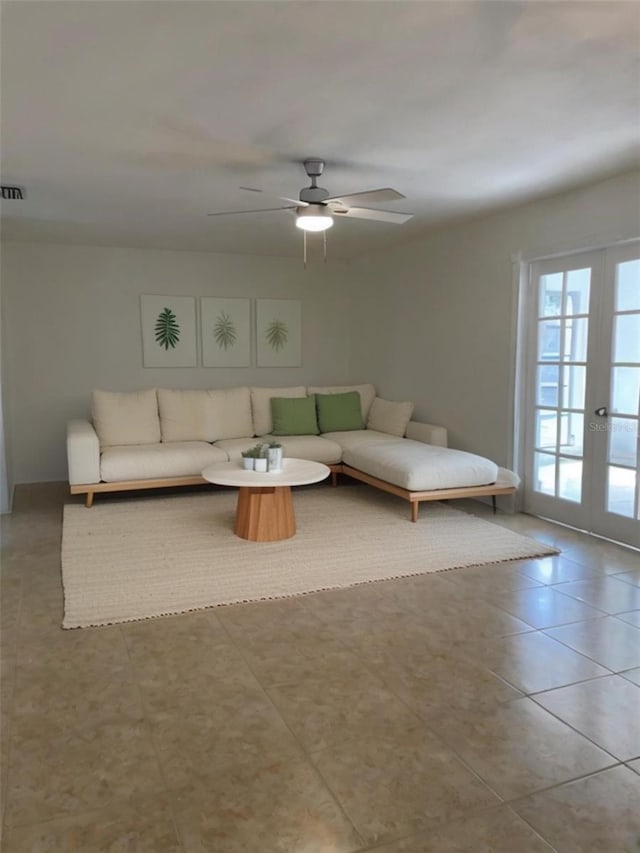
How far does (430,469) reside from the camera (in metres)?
4.57

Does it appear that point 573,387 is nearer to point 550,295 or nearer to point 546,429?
point 546,429

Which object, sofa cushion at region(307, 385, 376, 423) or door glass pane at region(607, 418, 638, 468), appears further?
sofa cushion at region(307, 385, 376, 423)

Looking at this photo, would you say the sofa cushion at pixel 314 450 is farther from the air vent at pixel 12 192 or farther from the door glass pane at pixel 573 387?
the air vent at pixel 12 192

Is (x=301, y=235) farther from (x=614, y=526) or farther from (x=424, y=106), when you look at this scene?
(x=614, y=526)

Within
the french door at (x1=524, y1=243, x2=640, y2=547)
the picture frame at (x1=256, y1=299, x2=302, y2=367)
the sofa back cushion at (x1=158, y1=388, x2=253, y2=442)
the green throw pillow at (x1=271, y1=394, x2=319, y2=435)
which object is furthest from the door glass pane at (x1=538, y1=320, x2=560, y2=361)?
the picture frame at (x1=256, y1=299, x2=302, y2=367)

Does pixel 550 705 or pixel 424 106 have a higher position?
pixel 424 106

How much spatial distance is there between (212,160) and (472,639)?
2.86 m

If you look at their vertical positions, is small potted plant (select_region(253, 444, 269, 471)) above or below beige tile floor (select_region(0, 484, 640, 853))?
above

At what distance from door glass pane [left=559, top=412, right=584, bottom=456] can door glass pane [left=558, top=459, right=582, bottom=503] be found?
0.25 feet

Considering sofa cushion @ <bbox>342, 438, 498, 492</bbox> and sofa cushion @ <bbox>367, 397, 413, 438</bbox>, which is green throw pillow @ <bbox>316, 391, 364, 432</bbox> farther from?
sofa cushion @ <bbox>342, 438, 498, 492</bbox>

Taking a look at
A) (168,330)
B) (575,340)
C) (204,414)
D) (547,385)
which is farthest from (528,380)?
(168,330)

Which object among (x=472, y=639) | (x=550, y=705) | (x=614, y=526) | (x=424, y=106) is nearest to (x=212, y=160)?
(x=424, y=106)

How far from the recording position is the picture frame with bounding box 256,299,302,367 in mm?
6848

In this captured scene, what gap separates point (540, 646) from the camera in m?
2.71
